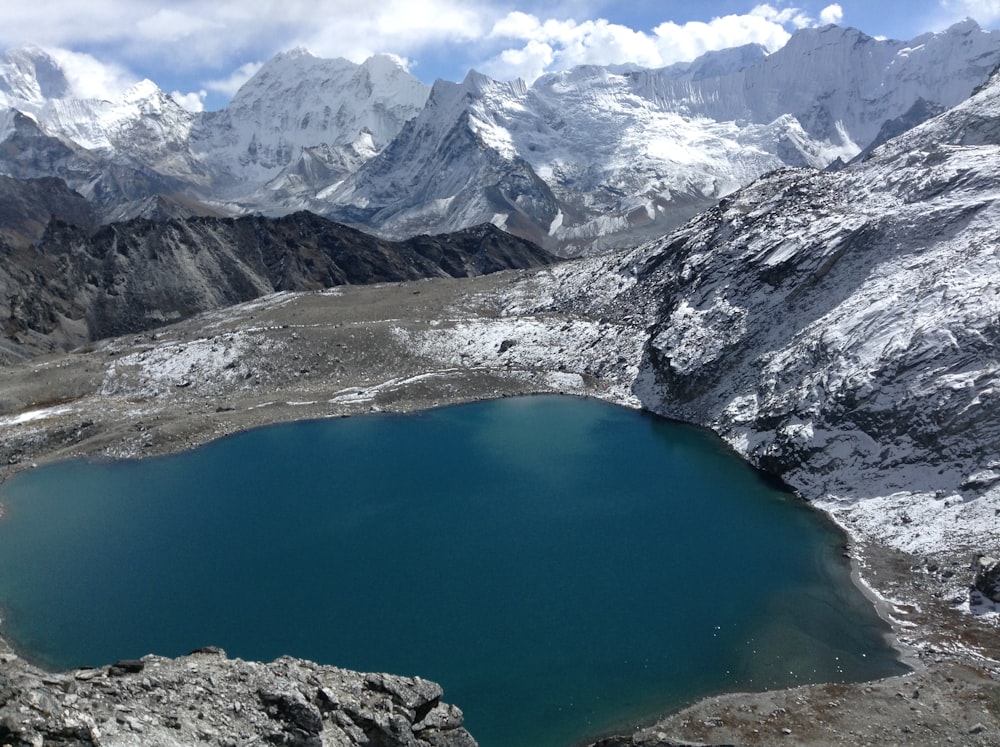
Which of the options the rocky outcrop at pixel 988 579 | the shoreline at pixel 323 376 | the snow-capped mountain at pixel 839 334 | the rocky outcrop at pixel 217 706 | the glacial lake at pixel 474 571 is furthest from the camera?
the shoreline at pixel 323 376

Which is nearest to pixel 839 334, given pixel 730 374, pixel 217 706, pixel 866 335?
pixel 866 335

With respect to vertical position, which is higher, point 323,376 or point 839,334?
point 323,376

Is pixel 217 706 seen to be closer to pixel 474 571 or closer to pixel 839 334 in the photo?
pixel 474 571

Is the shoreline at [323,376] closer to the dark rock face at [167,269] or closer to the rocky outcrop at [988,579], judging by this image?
the rocky outcrop at [988,579]

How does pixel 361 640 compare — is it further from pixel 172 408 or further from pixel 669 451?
pixel 172 408

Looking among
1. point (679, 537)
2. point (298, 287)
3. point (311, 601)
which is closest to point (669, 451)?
point (679, 537)

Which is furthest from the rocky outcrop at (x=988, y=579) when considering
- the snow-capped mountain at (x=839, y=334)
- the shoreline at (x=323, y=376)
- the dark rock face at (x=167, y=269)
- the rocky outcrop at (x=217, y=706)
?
the dark rock face at (x=167, y=269)

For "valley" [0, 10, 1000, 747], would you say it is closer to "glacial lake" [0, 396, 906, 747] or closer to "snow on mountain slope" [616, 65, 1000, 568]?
"snow on mountain slope" [616, 65, 1000, 568]
